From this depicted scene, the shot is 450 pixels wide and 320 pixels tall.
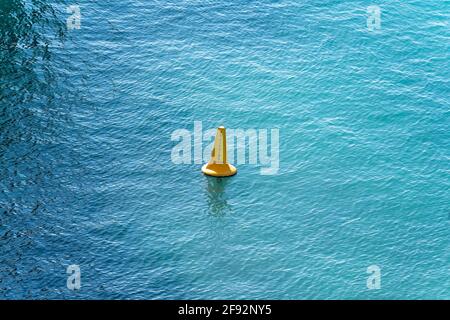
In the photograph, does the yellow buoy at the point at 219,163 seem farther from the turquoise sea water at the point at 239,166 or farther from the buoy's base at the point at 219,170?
the turquoise sea water at the point at 239,166

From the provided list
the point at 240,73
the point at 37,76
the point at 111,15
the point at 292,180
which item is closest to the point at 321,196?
the point at 292,180

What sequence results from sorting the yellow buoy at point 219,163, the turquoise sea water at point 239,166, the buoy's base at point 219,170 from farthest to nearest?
the buoy's base at point 219,170 < the yellow buoy at point 219,163 < the turquoise sea water at point 239,166

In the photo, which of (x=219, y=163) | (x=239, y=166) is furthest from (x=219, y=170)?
(x=239, y=166)

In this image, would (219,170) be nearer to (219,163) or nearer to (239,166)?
(219,163)

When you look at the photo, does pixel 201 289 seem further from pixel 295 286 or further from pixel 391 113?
pixel 391 113

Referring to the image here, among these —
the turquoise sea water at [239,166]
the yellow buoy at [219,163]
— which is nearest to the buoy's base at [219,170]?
the yellow buoy at [219,163]

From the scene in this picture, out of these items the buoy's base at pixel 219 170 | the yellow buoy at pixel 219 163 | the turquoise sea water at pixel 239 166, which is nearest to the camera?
the turquoise sea water at pixel 239 166

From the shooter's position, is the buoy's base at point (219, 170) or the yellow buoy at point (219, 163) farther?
the buoy's base at point (219, 170)
